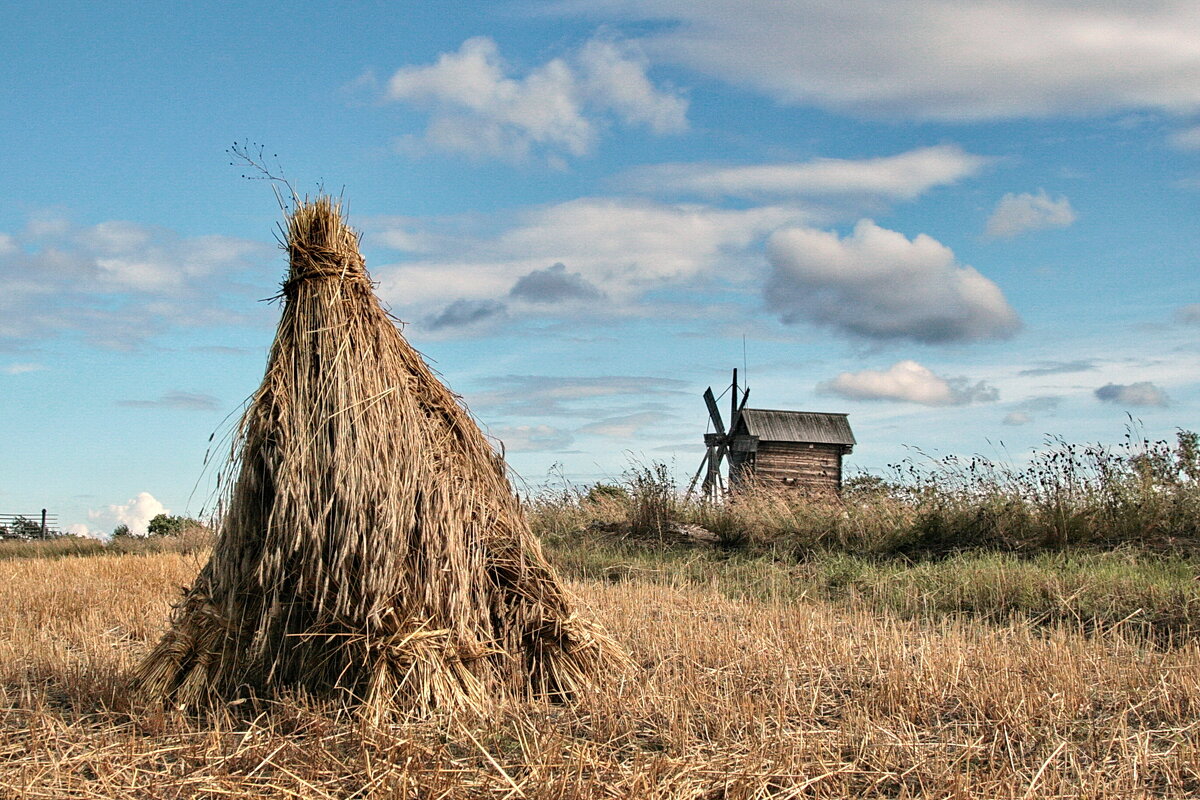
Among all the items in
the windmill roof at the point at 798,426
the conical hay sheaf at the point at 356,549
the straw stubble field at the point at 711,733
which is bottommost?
the straw stubble field at the point at 711,733

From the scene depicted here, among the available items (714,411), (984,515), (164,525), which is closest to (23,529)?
(164,525)

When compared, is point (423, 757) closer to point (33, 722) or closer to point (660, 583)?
point (33, 722)

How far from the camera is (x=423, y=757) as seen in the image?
14.5 feet

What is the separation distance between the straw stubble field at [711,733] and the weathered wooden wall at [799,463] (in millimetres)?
24157

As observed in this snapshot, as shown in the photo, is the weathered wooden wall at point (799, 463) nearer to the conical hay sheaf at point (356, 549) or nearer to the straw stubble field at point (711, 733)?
the straw stubble field at point (711, 733)

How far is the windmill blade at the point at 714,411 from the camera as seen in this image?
113ft

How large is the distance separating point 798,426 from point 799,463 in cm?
122

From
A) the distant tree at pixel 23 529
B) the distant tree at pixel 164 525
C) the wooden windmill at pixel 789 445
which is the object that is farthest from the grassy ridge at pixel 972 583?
the distant tree at pixel 23 529

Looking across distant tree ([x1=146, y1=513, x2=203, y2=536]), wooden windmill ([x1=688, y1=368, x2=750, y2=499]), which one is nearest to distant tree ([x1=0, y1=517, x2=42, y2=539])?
distant tree ([x1=146, y1=513, x2=203, y2=536])

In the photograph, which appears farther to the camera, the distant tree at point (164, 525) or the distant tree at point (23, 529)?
the distant tree at point (23, 529)

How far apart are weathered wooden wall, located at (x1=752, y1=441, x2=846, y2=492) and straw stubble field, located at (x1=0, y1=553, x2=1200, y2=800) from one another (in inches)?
951

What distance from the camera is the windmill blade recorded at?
34.5 meters

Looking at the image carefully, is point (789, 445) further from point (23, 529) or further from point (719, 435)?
point (23, 529)

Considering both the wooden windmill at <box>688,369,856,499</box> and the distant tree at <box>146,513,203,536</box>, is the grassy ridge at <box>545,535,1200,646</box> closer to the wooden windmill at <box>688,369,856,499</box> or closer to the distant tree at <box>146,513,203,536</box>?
the distant tree at <box>146,513,203,536</box>
